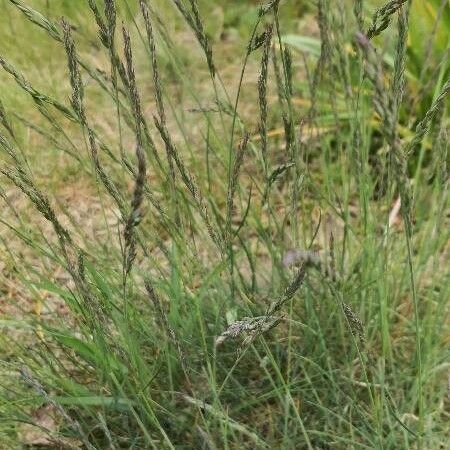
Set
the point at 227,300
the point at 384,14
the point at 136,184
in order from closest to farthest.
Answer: the point at 136,184, the point at 384,14, the point at 227,300

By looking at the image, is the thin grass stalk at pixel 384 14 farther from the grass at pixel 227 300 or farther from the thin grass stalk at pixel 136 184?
the thin grass stalk at pixel 136 184

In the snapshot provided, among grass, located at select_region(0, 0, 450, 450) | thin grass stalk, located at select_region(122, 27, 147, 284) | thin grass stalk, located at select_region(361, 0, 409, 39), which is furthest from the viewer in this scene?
grass, located at select_region(0, 0, 450, 450)

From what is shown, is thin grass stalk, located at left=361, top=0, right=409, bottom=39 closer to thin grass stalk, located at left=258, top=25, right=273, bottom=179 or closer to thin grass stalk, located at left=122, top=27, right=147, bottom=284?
thin grass stalk, located at left=258, top=25, right=273, bottom=179

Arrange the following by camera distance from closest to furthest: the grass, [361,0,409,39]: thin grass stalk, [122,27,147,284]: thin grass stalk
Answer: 1. [122,27,147,284]: thin grass stalk
2. [361,0,409,39]: thin grass stalk
3. the grass

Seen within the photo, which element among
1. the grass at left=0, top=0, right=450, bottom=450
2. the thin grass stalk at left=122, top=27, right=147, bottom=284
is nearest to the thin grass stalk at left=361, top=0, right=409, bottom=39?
the grass at left=0, top=0, right=450, bottom=450

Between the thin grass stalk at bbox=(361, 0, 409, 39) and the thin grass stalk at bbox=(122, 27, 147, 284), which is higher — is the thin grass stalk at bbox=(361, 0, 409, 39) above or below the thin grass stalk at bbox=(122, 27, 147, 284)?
above

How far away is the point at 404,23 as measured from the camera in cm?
92

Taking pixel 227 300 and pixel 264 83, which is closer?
pixel 264 83

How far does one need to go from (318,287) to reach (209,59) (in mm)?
686

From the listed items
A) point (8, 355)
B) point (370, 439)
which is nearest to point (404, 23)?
point (370, 439)

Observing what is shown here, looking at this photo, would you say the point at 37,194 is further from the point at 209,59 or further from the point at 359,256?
the point at 359,256

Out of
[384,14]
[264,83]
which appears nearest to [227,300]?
[264,83]

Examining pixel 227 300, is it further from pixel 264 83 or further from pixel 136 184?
pixel 136 184

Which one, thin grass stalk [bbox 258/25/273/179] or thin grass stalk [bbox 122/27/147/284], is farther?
thin grass stalk [bbox 258/25/273/179]
